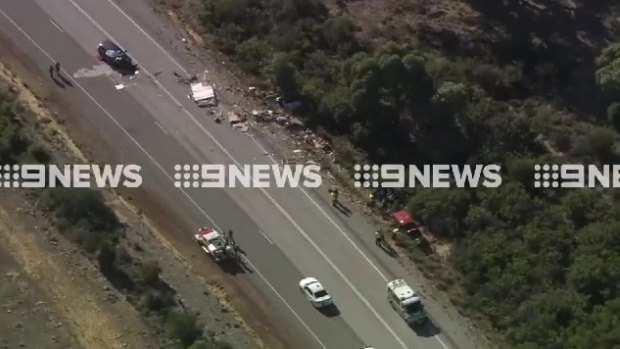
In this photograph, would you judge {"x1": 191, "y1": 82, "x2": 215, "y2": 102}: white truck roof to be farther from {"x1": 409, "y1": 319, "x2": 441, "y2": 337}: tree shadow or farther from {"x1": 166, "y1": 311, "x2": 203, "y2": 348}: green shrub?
{"x1": 409, "y1": 319, "x2": 441, "y2": 337}: tree shadow

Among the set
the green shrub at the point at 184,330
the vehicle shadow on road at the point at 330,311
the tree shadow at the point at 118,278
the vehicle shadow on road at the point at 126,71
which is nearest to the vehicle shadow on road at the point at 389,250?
the vehicle shadow on road at the point at 330,311

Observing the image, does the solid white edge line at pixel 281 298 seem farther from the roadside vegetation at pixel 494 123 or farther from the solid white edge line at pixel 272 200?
the roadside vegetation at pixel 494 123

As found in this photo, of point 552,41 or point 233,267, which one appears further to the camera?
point 552,41

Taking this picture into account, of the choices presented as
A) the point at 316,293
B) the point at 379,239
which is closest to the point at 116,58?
the point at 379,239
